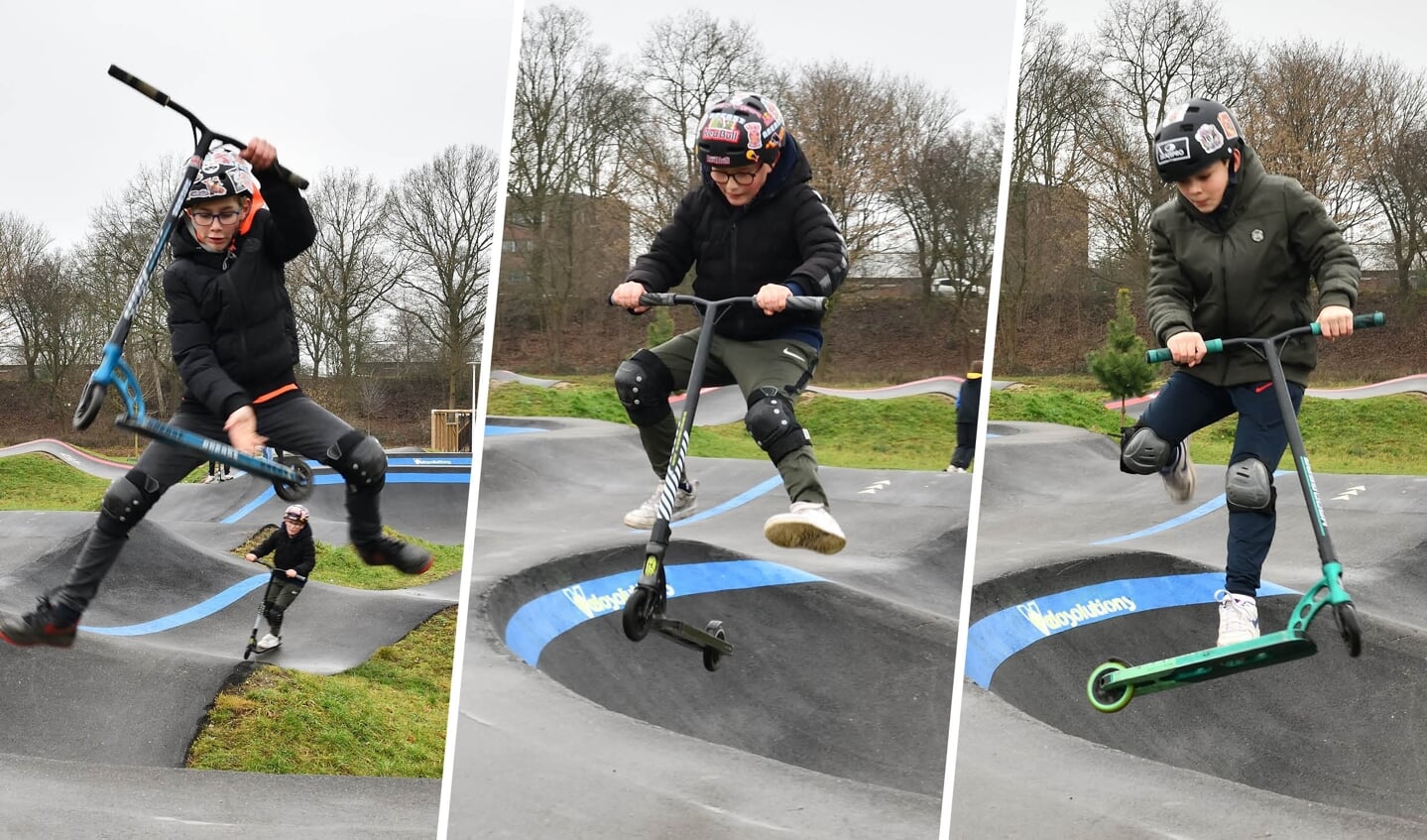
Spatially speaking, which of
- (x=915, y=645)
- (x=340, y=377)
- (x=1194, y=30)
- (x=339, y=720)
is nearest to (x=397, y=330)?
(x=340, y=377)

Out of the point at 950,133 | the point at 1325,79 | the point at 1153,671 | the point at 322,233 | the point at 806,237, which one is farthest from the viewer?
the point at 950,133

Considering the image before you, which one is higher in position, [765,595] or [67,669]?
[765,595]

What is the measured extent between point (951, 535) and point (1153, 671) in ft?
20.6

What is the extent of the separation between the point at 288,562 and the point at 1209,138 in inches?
338

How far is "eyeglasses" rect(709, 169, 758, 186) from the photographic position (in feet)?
19.5

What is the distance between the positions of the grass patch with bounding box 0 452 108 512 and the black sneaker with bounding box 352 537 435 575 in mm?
5656

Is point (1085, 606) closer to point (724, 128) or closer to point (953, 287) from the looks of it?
point (953, 287)

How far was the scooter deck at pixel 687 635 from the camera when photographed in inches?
213

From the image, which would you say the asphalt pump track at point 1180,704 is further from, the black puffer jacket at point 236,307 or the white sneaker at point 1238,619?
the black puffer jacket at point 236,307

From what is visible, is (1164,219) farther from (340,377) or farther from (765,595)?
(340,377)

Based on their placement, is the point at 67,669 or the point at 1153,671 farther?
the point at 67,669

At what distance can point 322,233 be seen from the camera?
9742 millimetres

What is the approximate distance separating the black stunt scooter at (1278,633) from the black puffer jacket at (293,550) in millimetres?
7462

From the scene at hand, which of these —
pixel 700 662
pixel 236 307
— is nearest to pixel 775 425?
pixel 236 307
